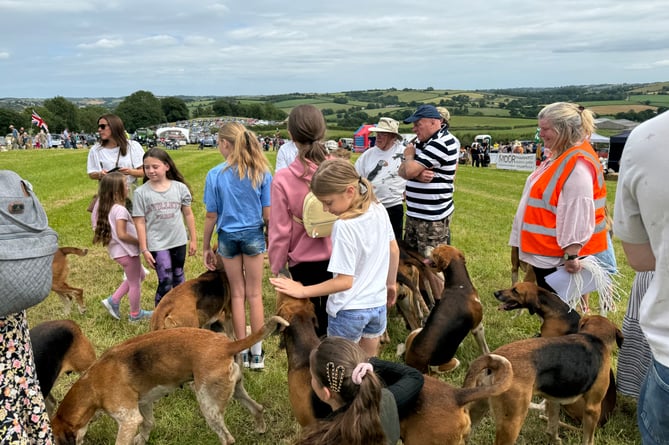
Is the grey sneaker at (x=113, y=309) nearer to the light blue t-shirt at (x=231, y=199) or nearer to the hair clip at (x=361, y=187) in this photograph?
the light blue t-shirt at (x=231, y=199)

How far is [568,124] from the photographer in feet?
12.7

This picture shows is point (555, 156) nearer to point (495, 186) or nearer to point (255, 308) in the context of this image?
point (255, 308)

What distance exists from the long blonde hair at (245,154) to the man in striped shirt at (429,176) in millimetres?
1670

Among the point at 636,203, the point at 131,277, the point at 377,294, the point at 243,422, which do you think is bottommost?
the point at 243,422

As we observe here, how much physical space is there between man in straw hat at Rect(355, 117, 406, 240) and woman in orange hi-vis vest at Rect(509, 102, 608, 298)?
1.89 metres

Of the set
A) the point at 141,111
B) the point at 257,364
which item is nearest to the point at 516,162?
the point at 257,364

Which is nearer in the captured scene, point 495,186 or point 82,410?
point 82,410

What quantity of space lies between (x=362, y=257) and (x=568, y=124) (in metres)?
2.16

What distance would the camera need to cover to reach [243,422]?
3.84 metres

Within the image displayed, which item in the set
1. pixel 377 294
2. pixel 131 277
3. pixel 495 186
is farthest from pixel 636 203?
pixel 495 186

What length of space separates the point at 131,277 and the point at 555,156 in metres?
4.60

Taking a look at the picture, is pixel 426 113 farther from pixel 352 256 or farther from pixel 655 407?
pixel 655 407

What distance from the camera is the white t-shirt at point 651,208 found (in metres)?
1.40

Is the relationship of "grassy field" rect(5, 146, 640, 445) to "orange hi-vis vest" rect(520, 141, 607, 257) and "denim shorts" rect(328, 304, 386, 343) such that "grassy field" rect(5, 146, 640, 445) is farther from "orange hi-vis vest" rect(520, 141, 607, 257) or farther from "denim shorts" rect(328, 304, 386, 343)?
"orange hi-vis vest" rect(520, 141, 607, 257)
